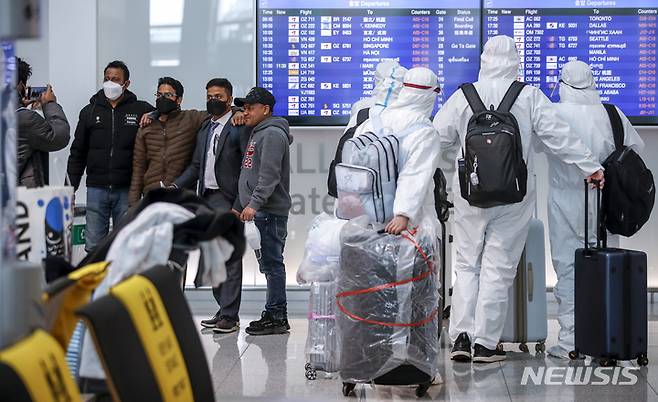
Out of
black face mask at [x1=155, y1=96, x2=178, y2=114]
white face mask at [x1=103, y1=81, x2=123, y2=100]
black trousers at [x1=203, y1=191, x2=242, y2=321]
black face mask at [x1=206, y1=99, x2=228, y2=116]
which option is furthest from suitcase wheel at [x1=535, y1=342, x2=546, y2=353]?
white face mask at [x1=103, y1=81, x2=123, y2=100]

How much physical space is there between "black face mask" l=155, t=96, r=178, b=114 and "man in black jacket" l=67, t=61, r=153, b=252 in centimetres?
18

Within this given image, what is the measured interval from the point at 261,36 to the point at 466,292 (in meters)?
2.58

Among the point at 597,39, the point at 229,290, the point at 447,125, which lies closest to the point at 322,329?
the point at 447,125

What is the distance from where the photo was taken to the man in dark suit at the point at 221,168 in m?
Answer: 6.38

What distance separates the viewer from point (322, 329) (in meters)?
4.96

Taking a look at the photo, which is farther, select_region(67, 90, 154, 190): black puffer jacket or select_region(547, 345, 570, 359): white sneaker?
select_region(67, 90, 154, 190): black puffer jacket

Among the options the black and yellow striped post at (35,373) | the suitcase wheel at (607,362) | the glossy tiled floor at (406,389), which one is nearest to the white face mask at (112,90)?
the glossy tiled floor at (406,389)

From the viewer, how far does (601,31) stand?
710cm

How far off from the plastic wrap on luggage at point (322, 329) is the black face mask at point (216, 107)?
1911mm

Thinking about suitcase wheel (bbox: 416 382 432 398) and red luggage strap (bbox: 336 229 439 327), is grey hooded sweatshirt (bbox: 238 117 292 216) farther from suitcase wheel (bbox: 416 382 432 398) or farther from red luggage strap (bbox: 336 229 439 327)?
suitcase wheel (bbox: 416 382 432 398)

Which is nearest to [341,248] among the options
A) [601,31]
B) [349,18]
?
[349,18]

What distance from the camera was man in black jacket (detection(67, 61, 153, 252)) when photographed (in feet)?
21.9

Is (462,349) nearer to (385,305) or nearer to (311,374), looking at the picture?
(311,374)

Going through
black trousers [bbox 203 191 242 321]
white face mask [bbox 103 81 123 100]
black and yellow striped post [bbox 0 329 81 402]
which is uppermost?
white face mask [bbox 103 81 123 100]
